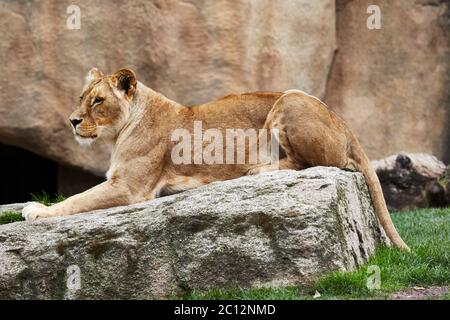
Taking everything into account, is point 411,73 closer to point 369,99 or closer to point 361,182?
point 369,99

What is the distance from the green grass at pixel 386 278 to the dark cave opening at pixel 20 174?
308 inches

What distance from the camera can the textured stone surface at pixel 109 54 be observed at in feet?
42.5

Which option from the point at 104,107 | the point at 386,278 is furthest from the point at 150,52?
the point at 386,278

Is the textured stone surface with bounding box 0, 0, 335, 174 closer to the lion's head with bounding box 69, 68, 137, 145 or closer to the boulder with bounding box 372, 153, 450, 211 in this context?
the boulder with bounding box 372, 153, 450, 211

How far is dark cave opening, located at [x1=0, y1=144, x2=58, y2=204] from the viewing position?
15633 mm

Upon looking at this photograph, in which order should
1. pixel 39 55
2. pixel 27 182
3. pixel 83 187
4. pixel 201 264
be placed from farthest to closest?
pixel 27 182
pixel 83 187
pixel 39 55
pixel 201 264

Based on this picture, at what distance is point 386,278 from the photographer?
7500 millimetres

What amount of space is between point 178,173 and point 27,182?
772 cm

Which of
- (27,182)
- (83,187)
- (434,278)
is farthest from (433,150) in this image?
(434,278)

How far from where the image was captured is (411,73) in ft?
48.1

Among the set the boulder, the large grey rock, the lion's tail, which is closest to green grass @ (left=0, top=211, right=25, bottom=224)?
the large grey rock

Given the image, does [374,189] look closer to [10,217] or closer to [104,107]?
[104,107]

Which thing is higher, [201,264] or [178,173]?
[178,173]

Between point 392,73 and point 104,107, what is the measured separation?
7021 millimetres
